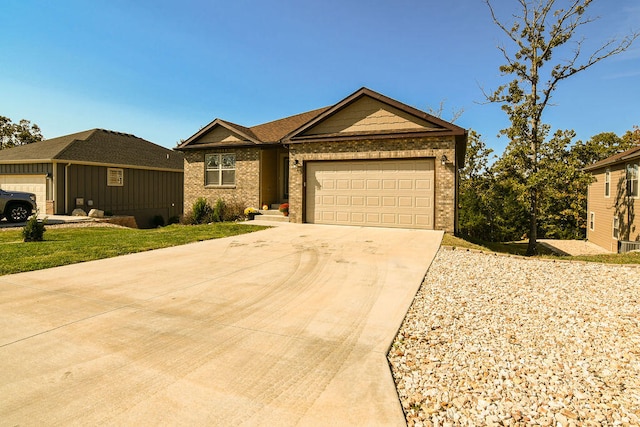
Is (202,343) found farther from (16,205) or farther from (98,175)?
(98,175)

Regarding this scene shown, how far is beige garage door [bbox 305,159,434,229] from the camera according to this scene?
11992 mm

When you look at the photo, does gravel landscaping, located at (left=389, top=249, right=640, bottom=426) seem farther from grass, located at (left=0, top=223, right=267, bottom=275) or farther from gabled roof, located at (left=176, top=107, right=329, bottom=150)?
gabled roof, located at (left=176, top=107, right=329, bottom=150)

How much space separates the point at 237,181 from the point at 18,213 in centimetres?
978

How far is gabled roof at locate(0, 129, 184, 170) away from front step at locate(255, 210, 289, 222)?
1142cm

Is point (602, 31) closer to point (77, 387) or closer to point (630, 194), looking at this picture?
point (630, 194)

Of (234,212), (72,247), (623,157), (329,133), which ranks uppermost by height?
(329,133)

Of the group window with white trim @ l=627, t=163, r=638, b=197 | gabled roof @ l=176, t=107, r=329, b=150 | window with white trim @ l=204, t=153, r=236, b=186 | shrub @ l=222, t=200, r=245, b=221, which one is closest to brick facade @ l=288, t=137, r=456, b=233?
gabled roof @ l=176, t=107, r=329, b=150

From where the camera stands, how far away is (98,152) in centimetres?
2047

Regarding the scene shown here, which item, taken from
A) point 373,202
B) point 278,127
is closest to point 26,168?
point 278,127

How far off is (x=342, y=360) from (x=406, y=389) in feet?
2.08

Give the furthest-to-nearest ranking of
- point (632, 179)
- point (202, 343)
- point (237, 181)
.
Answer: point (632, 179) < point (237, 181) < point (202, 343)

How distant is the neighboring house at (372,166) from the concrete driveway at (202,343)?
571 centimetres

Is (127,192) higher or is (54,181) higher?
(54,181)

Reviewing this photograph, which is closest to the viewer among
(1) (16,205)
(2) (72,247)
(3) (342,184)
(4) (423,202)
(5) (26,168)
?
(2) (72,247)
